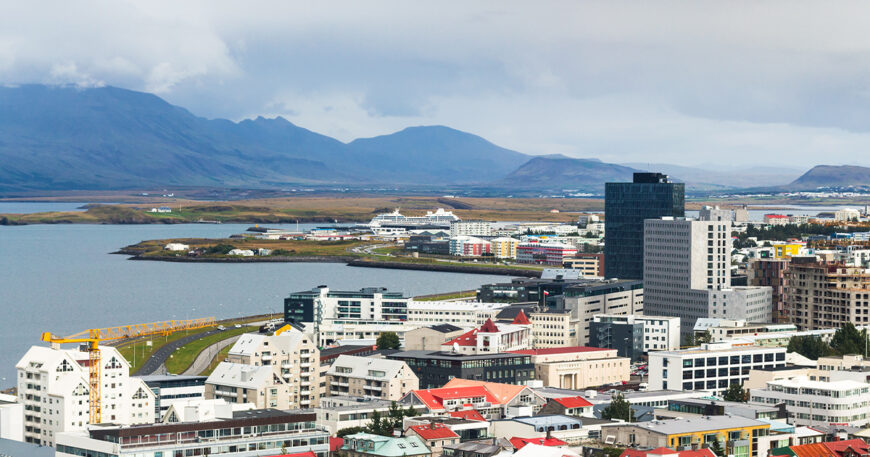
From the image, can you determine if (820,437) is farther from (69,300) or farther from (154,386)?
(69,300)

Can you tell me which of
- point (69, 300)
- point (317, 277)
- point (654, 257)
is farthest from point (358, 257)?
point (654, 257)

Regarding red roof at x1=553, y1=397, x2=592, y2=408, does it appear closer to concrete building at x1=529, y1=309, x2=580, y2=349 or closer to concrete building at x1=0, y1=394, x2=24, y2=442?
concrete building at x1=0, y1=394, x2=24, y2=442

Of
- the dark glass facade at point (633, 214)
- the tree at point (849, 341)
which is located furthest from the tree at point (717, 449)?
the dark glass facade at point (633, 214)

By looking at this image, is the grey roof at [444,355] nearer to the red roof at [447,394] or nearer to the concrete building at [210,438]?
the red roof at [447,394]

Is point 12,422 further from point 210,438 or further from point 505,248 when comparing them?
point 505,248

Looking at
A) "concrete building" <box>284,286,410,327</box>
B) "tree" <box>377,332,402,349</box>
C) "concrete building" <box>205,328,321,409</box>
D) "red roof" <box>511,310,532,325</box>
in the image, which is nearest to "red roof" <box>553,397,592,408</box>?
"concrete building" <box>205,328,321,409</box>

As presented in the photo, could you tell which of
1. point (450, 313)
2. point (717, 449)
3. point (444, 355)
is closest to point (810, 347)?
point (444, 355)
